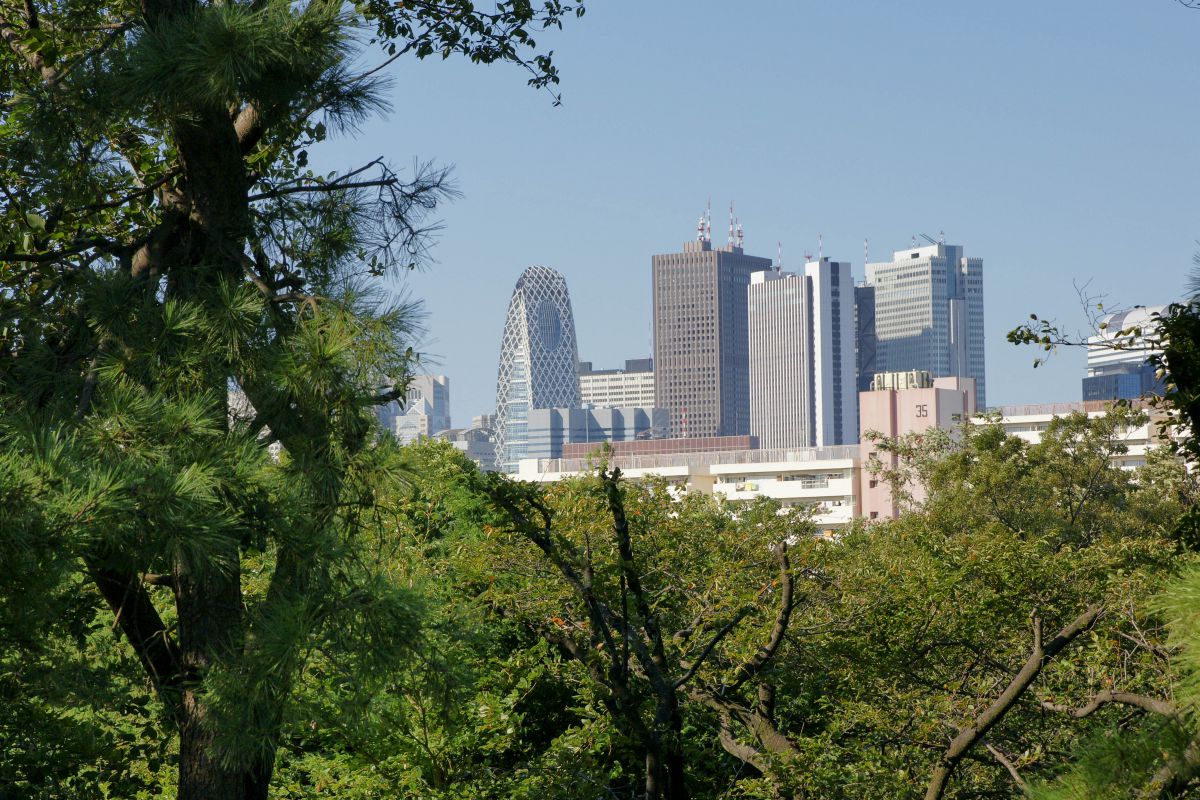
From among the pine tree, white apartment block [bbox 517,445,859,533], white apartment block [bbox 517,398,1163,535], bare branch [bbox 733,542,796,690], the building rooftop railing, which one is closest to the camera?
the pine tree

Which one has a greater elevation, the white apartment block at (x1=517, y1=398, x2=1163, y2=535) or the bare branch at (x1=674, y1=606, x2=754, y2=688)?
the bare branch at (x1=674, y1=606, x2=754, y2=688)

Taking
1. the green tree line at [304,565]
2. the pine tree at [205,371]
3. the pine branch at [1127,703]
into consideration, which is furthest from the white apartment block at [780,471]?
the pine tree at [205,371]

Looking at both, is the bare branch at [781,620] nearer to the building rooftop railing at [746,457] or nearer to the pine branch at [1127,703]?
the pine branch at [1127,703]

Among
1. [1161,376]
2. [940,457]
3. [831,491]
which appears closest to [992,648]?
[1161,376]

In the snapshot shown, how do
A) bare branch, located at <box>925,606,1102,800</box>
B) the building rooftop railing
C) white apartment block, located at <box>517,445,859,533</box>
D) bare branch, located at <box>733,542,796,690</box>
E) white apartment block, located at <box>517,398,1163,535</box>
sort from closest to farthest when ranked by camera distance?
bare branch, located at <box>925,606,1102,800</box>
bare branch, located at <box>733,542,796,690</box>
white apartment block, located at <box>517,398,1163,535</box>
white apartment block, located at <box>517,445,859,533</box>
the building rooftop railing

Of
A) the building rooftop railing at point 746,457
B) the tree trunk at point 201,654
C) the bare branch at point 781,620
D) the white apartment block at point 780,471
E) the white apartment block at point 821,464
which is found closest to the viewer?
the tree trunk at point 201,654

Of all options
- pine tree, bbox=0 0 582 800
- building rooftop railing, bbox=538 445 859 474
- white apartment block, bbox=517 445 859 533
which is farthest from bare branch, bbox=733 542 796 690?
building rooftop railing, bbox=538 445 859 474

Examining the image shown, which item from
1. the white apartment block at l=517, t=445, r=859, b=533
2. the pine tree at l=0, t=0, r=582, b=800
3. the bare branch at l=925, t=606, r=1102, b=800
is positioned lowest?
the white apartment block at l=517, t=445, r=859, b=533

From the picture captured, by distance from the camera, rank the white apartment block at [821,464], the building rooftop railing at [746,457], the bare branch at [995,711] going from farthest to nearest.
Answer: the building rooftop railing at [746,457], the white apartment block at [821,464], the bare branch at [995,711]

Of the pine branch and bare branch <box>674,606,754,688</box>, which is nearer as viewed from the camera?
the pine branch

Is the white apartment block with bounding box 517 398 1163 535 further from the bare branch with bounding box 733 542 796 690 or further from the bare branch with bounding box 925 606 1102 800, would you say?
the bare branch with bounding box 925 606 1102 800

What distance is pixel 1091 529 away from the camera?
74.7ft

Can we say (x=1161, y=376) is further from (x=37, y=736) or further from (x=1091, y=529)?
(x=1091, y=529)

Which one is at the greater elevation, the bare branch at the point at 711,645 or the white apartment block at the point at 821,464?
the bare branch at the point at 711,645
